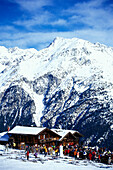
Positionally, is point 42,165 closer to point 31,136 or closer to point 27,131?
point 27,131

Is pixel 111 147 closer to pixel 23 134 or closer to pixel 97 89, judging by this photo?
pixel 97 89

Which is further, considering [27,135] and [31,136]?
[31,136]

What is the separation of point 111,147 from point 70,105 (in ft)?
175

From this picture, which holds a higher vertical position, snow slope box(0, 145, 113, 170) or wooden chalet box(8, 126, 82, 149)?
wooden chalet box(8, 126, 82, 149)

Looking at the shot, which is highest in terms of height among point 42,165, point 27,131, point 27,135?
point 27,131

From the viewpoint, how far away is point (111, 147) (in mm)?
130250

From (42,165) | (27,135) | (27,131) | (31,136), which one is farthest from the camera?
(31,136)

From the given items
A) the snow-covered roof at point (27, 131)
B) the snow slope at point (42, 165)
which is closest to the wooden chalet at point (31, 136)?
the snow-covered roof at point (27, 131)

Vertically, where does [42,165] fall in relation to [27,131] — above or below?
below

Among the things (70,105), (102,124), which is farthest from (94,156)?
(70,105)

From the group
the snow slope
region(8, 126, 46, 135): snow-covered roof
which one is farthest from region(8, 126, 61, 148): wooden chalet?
the snow slope

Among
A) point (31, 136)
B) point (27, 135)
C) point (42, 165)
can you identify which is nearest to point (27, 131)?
point (27, 135)

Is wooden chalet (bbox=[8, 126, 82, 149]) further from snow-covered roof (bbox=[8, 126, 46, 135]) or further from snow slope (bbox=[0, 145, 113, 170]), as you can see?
snow slope (bbox=[0, 145, 113, 170])

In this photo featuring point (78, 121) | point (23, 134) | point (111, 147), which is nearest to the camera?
point (23, 134)
